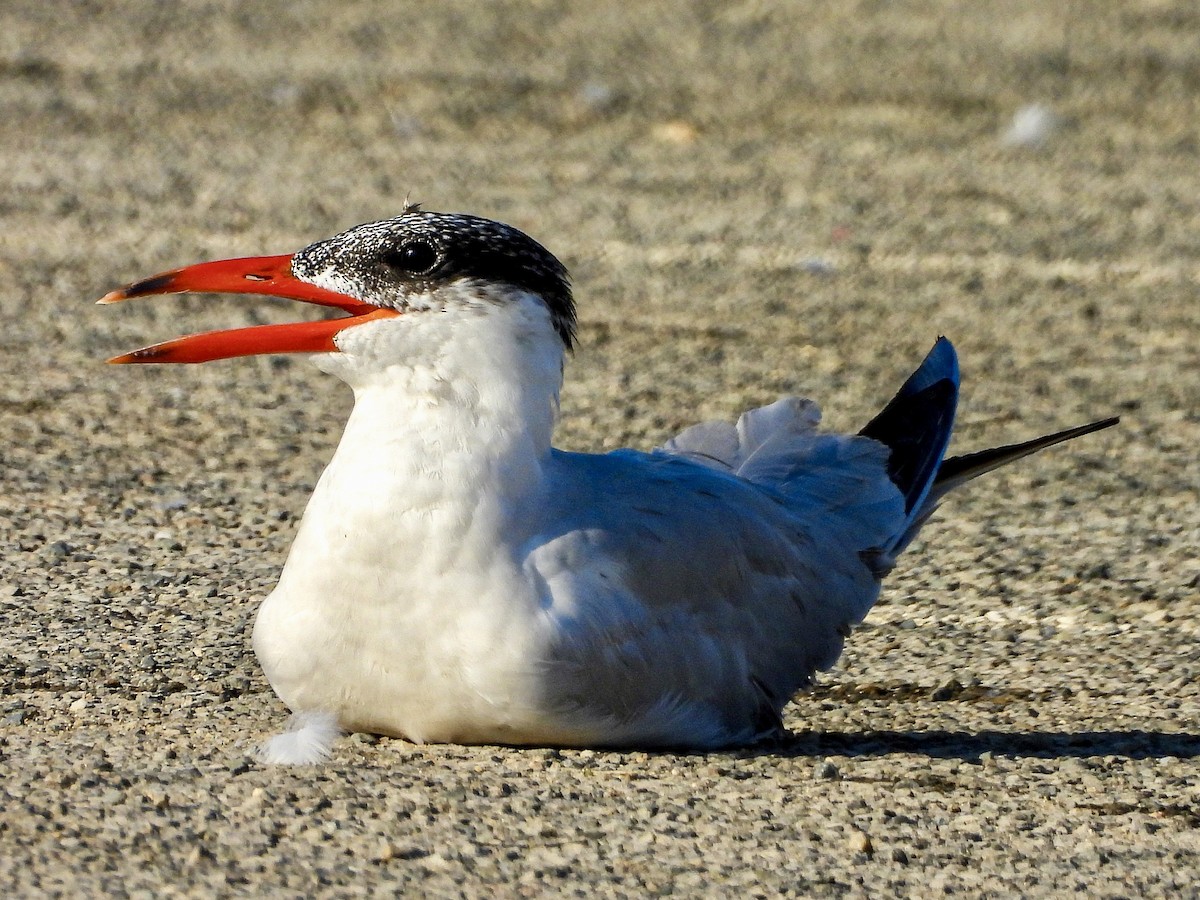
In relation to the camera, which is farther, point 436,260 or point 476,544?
point 436,260

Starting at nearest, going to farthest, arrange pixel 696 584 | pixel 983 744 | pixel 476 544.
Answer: pixel 476 544 → pixel 696 584 → pixel 983 744

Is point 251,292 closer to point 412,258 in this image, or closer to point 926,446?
point 412,258

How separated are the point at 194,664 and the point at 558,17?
8.07 metres

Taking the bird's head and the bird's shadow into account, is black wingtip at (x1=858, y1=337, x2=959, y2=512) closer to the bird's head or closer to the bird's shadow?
the bird's shadow

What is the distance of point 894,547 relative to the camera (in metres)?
4.73

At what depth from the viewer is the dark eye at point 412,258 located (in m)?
3.86

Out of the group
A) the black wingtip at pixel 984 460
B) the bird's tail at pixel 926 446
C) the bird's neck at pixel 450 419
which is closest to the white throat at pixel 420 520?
the bird's neck at pixel 450 419

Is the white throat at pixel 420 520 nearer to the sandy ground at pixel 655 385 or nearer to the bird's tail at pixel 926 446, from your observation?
the sandy ground at pixel 655 385

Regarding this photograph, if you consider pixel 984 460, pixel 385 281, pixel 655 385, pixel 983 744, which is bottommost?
pixel 983 744

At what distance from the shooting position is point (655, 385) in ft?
23.1

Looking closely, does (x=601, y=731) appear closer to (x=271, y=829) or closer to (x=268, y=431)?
(x=271, y=829)

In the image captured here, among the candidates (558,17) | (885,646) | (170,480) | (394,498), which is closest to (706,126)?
(558,17)

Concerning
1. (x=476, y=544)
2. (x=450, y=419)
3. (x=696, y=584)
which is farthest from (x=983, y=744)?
(x=450, y=419)

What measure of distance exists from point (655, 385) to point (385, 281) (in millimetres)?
3222
